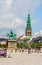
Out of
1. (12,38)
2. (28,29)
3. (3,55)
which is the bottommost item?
(3,55)

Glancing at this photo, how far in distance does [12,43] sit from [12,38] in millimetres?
1948

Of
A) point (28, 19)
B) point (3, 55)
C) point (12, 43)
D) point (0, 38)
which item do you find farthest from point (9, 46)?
point (0, 38)

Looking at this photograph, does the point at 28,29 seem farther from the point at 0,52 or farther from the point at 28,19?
the point at 0,52

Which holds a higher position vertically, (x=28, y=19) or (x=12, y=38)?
(x=28, y=19)

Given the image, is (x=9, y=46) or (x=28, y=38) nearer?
(x=9, y=46)

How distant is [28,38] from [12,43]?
75794 mm

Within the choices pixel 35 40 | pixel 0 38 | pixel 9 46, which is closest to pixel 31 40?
pixel 35 40

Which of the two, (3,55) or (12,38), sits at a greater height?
(12,38)

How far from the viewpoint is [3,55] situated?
3061 centimetres

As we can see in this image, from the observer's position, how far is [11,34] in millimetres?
84250

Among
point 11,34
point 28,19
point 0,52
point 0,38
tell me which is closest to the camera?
point 0,52

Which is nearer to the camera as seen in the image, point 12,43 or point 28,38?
point 12,43

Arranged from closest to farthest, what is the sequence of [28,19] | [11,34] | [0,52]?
[0,52] < [11,34] < [28,19]

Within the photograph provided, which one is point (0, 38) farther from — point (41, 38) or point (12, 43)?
point (12, 43)
